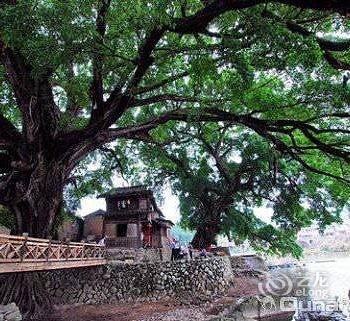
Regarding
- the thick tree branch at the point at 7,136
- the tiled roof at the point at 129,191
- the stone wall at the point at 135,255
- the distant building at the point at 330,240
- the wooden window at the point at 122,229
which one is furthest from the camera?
the distant building at the point at 330,240

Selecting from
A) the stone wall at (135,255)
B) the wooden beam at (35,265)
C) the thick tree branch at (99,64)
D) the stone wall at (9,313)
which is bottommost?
the stone wall at (9,313)

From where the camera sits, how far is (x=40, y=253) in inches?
402

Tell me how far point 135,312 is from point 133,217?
11703mm

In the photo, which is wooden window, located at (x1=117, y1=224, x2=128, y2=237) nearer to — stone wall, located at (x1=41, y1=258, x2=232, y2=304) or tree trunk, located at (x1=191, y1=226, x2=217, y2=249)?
tree trunk, located at (x1=191, y1=226, x2=217, y2=249)

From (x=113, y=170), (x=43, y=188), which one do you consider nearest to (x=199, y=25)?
(x=43, y=188)

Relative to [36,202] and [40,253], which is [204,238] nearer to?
[36,202]

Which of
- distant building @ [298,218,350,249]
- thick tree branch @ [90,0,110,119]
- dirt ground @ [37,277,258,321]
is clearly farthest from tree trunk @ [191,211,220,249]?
distant building @ [298,218,350,249]

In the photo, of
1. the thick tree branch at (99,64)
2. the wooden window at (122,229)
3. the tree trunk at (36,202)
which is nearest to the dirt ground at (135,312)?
the tree trunk at (36,202)

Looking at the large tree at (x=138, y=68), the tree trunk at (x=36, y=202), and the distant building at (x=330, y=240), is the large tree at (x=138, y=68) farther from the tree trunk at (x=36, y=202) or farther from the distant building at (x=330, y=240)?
the distant building at (x=330, y=240)

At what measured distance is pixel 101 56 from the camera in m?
8.90

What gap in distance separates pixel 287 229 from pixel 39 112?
19.3m

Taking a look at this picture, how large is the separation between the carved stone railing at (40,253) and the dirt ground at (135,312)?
6.41 ft

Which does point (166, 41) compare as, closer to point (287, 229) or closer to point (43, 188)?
point (43, 188)

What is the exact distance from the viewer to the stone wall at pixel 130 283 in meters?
15.0
